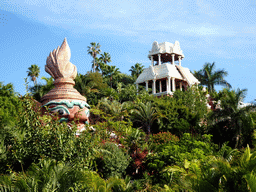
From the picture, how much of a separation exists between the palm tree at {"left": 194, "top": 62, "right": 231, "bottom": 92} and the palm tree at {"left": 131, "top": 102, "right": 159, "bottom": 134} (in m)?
14.5

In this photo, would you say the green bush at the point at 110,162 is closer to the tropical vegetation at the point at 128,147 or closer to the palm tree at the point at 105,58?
the tropical vegetation at the point at 128,147

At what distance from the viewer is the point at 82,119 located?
17062 millimetres

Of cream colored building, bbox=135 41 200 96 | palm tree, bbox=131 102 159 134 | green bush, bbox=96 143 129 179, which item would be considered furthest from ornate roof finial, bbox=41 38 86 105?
cream colored building, bbox=135 41 200 96

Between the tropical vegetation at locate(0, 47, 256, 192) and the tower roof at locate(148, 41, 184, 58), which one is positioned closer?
the tropical vegetation at locate(0, 47, 256, 192)

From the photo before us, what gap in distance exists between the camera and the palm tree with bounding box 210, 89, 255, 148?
2169 centimetres

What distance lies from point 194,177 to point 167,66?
26941 mm

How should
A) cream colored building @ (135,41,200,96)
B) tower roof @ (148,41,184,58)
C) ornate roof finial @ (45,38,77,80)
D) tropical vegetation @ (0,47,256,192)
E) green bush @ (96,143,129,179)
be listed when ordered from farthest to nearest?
tower roof @ (148,41,184,58) → cream colored building @ (135,41,200,96) → ornate roof finial @ (45,38,77,80) → green bush @ (96,143,129,179) → tropical vegetation @ (0,47,256,192)

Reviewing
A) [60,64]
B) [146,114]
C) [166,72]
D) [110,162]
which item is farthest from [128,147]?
[166,72]

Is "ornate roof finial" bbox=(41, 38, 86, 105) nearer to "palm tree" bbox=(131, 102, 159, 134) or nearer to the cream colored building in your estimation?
"palm tree" bbox=(131, 102, 159, 134)

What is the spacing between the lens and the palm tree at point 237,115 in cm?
2169

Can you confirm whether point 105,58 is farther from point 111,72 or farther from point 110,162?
point 110,162

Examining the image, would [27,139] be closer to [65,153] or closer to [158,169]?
[65,153]

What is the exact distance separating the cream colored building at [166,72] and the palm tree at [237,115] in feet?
35.2

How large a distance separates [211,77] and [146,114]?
15534 millimetres
